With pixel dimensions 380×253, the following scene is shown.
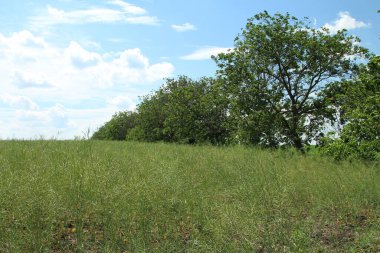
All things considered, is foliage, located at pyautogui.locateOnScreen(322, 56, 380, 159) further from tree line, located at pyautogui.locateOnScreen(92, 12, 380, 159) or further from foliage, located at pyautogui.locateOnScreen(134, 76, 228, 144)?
foliage, located at pyautogui.locateOnScreen(134, 76, 228, 144)

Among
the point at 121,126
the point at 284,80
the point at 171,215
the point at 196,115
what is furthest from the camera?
the point at 121,126

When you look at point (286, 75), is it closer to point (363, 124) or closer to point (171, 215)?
point (363, 124)

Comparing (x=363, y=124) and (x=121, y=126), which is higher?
(x=121, y=126)

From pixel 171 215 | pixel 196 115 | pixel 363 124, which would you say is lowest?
pixel 171 215

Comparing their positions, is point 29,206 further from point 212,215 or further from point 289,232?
point 289,232

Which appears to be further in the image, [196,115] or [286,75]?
[196,115]

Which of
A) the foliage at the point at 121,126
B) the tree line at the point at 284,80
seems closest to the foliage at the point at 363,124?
the tree line at the point at 284,80

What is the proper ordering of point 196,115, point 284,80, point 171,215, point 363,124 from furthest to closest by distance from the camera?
point 196,115
point 284,80
point 363,124
point 171,215

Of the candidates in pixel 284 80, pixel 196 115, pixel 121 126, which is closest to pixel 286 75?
pixel 284 80

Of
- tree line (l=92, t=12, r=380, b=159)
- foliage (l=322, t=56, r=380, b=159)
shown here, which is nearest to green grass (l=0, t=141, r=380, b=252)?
foliage (l=322, t=56, r=380, b=159)

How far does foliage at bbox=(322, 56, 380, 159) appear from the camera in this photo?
14531 millimetres

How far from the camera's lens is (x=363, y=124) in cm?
1498

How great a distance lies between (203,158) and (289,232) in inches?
293

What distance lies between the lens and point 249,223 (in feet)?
19.6
